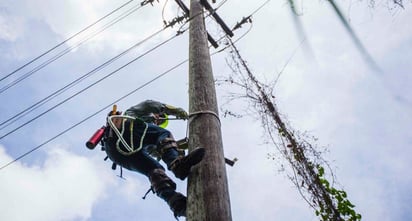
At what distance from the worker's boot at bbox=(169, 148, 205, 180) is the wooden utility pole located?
0.05 m

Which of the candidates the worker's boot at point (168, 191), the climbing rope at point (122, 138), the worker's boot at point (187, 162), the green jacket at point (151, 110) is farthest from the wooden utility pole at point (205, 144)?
the green jacket at point (151, 110)

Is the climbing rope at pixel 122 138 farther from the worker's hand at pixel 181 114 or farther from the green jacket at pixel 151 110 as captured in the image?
the worker's hand at pixel 181 114

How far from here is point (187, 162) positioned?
202cm

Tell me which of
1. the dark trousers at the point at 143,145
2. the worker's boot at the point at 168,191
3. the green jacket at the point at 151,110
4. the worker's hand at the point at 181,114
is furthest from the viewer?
the worker's hand at the point at 181,114

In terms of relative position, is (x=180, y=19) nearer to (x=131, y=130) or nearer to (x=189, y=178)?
(x=131, y=130)

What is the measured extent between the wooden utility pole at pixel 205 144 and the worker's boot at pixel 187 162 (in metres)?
0.05

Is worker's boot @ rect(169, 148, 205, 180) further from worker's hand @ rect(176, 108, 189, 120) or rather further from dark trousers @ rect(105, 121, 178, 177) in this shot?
worker's hand @ rect(176, 108, 189, 120)

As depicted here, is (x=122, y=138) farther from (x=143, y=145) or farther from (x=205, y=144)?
(x=205, y=144)

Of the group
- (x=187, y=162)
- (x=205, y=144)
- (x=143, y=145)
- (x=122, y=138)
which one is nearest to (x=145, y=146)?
(x=143, y=145)

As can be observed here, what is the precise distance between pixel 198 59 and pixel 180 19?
340 centimetres

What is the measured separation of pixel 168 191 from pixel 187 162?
0.55 meters

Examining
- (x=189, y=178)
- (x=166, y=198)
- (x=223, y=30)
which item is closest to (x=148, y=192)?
(x=166, y=198)

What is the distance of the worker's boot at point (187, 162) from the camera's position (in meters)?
2.02

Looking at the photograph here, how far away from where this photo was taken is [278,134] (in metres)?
4.47
